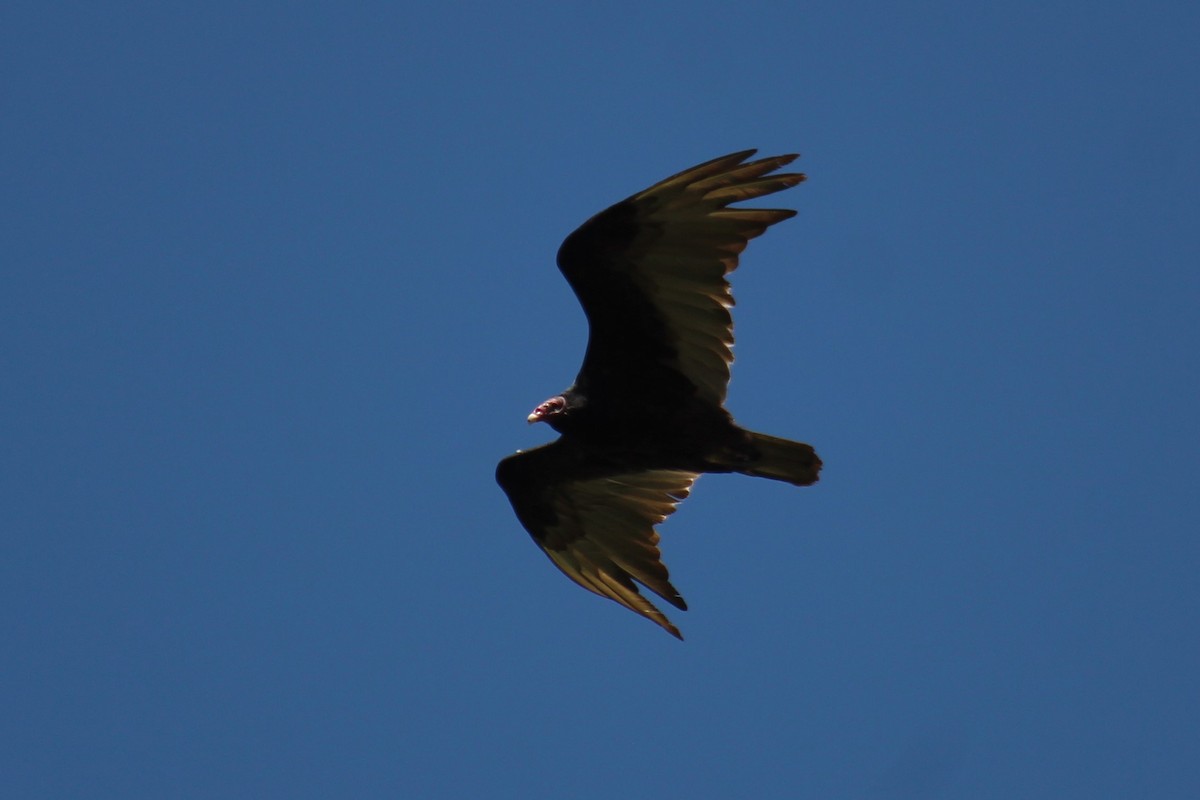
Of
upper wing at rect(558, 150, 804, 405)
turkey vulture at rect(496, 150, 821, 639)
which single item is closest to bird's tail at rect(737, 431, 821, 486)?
turkey vulture at rect(496, 150, 821, 639)

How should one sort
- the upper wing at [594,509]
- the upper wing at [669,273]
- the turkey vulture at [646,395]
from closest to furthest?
the upper wing at [669,273], the turkey vulture at [646,395], the upper wing at [594,509]

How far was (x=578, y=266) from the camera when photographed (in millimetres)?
7516

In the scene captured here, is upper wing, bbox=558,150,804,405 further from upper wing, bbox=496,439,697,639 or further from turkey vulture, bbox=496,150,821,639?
upper wing, bbox=496,439,697,639

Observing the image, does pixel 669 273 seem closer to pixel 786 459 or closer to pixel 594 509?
pixel 786 459

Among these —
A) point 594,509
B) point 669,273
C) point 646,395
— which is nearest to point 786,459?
point 646,395

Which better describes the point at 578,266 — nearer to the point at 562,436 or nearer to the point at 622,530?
the point at 562,436

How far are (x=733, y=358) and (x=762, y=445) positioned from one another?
541 millimetres

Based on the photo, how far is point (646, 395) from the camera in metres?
7.77

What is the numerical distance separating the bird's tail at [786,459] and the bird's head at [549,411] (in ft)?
3.68

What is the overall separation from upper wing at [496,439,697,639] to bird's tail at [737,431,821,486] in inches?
32.6

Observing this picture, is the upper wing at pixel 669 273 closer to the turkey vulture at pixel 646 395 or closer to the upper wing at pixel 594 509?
the turkey vulture at pixel 646 395

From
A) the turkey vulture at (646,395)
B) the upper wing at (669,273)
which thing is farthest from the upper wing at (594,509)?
the upper wing at (669,273)

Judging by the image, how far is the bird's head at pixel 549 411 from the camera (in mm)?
7691

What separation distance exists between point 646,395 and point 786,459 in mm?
Result: 919
